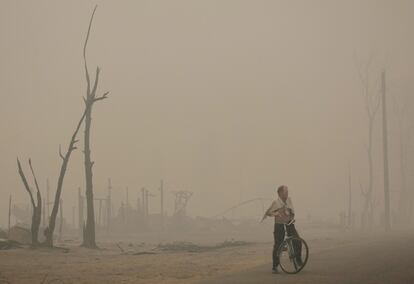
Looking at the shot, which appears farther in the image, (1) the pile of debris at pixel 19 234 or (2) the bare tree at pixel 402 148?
(2) the bare tree at pixel 402 148

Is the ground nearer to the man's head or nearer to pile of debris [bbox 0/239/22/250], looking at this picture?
the man's head

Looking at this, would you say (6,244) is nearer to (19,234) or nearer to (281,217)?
(19,234)

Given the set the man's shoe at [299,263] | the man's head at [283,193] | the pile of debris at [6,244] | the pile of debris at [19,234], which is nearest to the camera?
the man's shoe at [299,263]

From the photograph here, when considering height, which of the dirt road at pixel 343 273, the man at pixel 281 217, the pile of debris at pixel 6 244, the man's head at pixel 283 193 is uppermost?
the man's head at pixel 283 193

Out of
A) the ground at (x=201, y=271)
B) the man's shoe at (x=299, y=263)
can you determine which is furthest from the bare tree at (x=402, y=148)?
the man's shoe at (x=299, y=263)

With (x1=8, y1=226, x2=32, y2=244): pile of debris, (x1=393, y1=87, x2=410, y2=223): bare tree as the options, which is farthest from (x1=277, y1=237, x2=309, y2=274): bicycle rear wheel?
(x1=393, y1=87, x2=410, y2=223): bare tree

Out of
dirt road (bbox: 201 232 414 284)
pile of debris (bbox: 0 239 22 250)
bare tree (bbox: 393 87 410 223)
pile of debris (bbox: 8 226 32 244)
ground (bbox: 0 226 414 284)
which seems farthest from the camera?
bare tree (bbox: 393 87 410 223)

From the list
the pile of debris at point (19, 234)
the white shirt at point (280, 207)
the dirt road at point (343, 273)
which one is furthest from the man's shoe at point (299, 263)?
the pile of debris at point (19, 234)

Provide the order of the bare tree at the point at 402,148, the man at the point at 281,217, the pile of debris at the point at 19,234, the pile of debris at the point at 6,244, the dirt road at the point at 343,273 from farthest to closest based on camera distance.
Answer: the bare tree at the point at 402,148, the pile of debris at the point at 19,234, the pile of debris at the point at 6,244, the man at the point at 281,217, the dirt road at the point at 343,273

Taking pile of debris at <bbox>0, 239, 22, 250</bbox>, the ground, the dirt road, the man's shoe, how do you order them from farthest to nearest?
pile of debris at <bbox>0, 239, 22, 250</bbox> → the man's shoe → the ground → the dirt road

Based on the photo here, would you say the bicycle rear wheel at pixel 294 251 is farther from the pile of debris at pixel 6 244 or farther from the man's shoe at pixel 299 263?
the pile of debris at pixel 6 244

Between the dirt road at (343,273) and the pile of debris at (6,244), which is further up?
the dirt road at (343,273)

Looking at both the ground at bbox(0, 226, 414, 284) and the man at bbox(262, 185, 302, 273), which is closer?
the ground at bbox(0, 226, 414, 284)

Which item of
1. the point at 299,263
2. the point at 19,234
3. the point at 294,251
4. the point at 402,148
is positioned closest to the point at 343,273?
the point at 299,263
